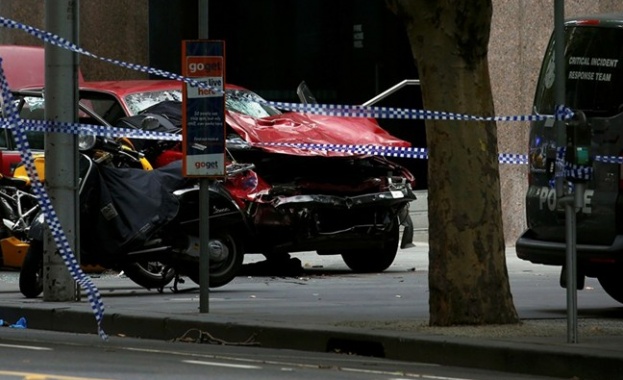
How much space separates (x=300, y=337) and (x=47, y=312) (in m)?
2.44

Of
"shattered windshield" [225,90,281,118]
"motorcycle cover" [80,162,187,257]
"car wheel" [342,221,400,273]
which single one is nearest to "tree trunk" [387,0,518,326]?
"motorcycle cover" [80,162,187,257]

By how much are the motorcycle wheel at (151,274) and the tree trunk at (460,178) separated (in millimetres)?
3948

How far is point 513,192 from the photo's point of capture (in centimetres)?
2231

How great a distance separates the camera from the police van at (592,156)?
42.0 ft

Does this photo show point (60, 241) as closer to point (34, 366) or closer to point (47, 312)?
point (47, 312)

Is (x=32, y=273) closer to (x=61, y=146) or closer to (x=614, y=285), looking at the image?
(x=61, y=146)

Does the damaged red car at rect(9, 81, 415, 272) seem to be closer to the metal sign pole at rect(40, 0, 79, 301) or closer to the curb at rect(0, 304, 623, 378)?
the metal sign pole at rect(40, 0, 79, 301)

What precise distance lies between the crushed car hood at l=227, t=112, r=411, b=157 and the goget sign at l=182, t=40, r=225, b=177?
380 cm

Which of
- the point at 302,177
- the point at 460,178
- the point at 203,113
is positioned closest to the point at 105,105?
the point at 302,177

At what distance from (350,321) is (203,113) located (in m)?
1.90

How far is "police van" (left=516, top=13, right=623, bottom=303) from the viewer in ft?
42.0

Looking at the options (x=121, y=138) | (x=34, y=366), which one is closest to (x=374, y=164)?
(x=121, y=138)

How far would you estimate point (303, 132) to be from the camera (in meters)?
17.3

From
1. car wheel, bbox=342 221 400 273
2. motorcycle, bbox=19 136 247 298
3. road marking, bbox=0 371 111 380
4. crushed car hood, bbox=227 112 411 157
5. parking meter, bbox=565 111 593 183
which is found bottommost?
car wheel, bbox=342 221 400 273
